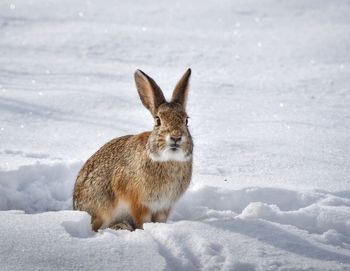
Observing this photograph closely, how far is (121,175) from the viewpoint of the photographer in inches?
174

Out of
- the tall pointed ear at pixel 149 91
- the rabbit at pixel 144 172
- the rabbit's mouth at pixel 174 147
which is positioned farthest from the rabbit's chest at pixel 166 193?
the tall pointed ear at pixel 149 91

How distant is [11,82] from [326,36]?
5198 millimetres

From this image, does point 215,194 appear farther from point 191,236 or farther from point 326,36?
point 326,36

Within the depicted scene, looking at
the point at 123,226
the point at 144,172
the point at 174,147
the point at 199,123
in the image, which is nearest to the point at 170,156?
the point at 174,147

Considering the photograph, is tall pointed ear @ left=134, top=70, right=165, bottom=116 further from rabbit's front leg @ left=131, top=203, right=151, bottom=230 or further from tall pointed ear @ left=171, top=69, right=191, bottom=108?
rabbit's front leg @ left=131, top=203, right=151, bottom=230

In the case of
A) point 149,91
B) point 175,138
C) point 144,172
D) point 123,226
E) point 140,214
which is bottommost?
point 123,226

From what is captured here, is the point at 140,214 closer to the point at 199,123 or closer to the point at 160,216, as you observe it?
the point at 160,216

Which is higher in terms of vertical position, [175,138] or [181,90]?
[181,90]

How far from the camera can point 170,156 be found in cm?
409

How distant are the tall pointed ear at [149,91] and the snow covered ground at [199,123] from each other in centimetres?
80

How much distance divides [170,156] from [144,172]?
28cm

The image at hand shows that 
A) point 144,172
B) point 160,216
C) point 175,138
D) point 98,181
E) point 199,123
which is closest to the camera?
point 175,138

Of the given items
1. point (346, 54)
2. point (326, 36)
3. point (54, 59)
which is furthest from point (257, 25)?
point (54, 59)

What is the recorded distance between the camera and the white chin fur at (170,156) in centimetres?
407
